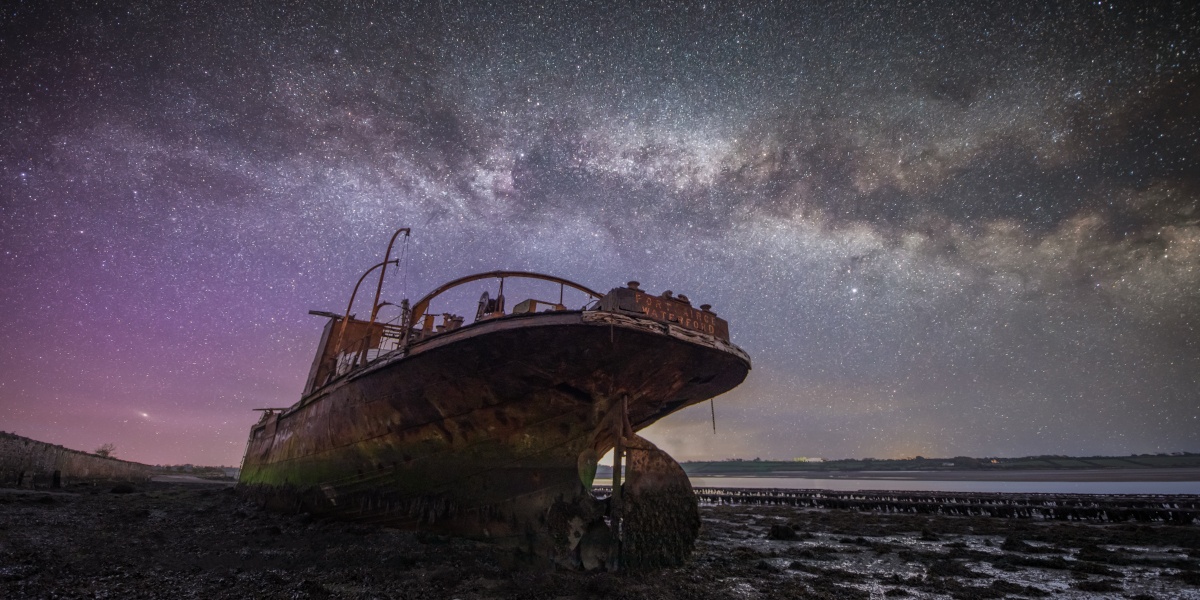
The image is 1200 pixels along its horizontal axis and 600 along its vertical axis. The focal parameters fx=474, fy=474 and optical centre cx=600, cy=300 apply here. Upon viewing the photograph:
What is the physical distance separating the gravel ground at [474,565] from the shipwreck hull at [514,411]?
721 millimetres

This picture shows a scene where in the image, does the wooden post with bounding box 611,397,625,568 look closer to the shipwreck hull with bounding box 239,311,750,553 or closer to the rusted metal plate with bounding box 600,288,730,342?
the shipwreck hull with bounding box 239,311,750,553

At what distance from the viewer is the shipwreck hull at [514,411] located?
26.4ft

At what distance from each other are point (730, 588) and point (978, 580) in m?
4.34

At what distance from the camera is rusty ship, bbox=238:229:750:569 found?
7586mm

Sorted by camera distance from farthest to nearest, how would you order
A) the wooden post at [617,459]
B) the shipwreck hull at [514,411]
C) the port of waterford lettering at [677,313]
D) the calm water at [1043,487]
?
the calm water at [1043,487], the port of waterford lettering at [677,313], the shipwreck hull at [514,411], the wooden post at [617,459]

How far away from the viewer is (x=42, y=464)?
67.9 feet

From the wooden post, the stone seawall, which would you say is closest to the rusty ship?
the wooden post

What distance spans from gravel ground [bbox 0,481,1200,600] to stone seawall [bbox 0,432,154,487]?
29.2 ft

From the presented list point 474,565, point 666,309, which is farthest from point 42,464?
point 666,309

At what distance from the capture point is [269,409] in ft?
66.2

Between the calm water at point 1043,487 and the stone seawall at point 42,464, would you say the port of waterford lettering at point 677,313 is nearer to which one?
the stone seawall at point 42,464

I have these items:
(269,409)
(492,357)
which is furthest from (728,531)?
(269,409)

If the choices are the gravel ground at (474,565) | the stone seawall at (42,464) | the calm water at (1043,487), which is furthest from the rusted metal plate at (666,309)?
the calm water at (1043,487)

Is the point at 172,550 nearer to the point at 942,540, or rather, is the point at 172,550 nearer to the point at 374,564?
the point at 374,564
